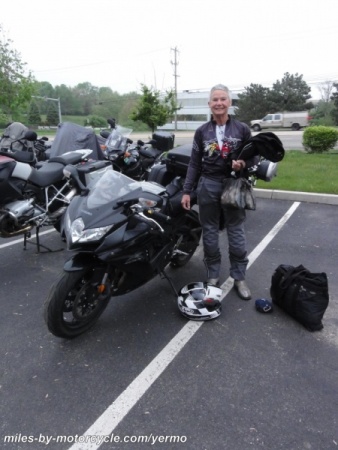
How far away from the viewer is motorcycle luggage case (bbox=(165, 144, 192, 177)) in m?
3.58

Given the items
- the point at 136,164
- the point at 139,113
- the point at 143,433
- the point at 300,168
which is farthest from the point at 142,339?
the point at 139,113

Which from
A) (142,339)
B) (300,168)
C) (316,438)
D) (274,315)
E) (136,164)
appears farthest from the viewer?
(300,168)

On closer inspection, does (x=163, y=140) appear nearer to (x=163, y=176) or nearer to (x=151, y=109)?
(x=163, y=176)

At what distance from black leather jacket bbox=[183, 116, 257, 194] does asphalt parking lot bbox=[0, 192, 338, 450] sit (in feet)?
3.98

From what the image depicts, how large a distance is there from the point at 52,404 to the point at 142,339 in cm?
81

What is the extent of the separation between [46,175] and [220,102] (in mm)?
2249

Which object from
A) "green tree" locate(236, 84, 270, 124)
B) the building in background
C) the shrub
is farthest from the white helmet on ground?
the building in background

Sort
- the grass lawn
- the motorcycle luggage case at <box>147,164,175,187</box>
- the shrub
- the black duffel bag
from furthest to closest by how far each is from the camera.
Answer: the shrub
the grass lawn
the motorcycle luggage case at <box>147,164,175,187</box>
the black duffel bag

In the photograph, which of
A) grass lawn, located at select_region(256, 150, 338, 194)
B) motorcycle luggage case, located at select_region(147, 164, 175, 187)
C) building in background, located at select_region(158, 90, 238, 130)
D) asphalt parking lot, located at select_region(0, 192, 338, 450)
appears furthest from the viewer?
building in background, located at select_region(158, 90, 238, 130)

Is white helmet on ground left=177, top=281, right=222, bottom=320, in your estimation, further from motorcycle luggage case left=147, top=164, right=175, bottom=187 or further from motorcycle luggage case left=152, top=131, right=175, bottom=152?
motorcycle luggage case left=152, top=131, right=175, bottom=152

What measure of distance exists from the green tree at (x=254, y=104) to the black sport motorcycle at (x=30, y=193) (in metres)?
51.2

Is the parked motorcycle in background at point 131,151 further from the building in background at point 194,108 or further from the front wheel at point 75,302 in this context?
the building in background at point 194,108

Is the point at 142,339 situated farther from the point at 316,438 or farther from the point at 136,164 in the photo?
the point at 136,164

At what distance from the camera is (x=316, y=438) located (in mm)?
1837
